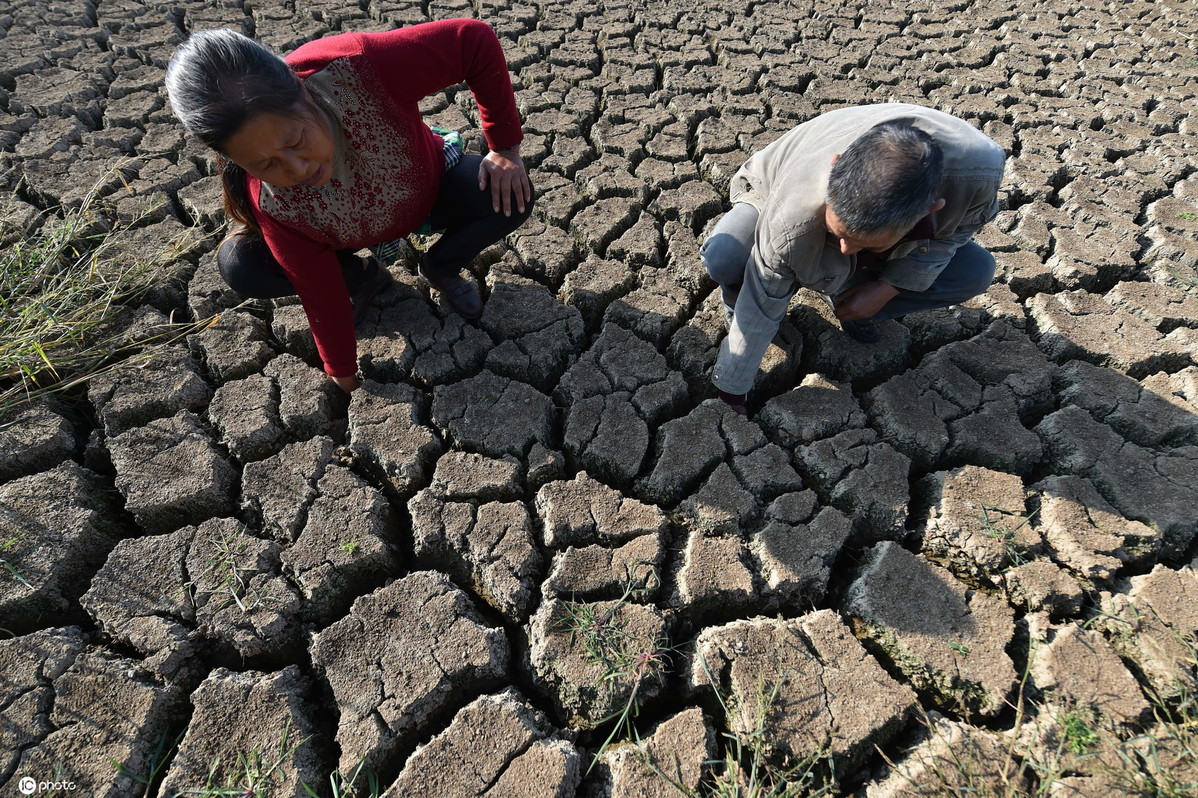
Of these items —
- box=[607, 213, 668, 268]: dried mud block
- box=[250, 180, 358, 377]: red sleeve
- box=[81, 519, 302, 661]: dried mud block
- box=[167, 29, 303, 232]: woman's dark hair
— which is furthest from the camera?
box=[607, 213, 668, 268]: dried mud block

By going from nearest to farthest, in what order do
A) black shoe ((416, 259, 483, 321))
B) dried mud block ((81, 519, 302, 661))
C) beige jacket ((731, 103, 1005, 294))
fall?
1. dried mud block ((81, 519, 302, 661))
2. beige jacket ((731, 103, 1005, 294))
3. black shoe ((416, 259, 483, 321))

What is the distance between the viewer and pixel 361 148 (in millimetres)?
1781

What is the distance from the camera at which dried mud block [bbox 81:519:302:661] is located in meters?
1.60

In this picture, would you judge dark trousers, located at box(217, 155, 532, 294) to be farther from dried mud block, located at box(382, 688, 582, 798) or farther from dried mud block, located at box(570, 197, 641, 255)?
dried mud block, located at box(382, 688, 582, 798)

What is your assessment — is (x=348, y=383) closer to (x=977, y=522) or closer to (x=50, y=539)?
(x=50, y=539)

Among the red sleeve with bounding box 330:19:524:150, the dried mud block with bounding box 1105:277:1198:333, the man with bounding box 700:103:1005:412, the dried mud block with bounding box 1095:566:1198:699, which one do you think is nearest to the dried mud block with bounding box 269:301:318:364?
the red sleeve with bounding box 330:19:524:150

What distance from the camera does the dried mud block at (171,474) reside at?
1.83 m

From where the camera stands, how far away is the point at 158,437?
1.96m

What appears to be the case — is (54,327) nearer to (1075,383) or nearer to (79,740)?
(79,740)

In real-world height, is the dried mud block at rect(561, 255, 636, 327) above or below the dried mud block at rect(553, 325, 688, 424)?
above

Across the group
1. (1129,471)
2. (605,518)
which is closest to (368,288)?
(605,518)

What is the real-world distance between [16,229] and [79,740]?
7.02ft

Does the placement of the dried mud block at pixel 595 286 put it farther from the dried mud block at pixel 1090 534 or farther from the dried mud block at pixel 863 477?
the dried mud block at pixel 1090 534

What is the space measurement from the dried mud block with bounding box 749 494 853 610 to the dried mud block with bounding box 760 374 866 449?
0.24 metres
